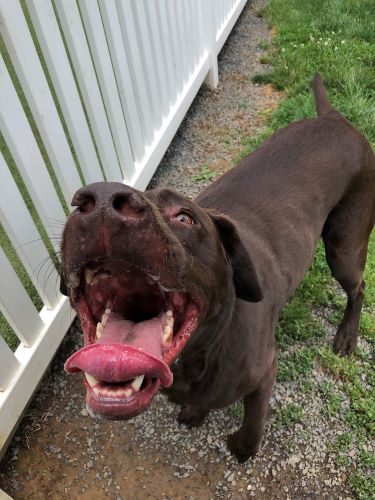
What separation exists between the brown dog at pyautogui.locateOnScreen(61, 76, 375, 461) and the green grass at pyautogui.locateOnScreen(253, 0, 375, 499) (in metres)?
0.18

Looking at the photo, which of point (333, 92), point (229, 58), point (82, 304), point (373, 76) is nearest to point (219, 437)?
point (82, 304)

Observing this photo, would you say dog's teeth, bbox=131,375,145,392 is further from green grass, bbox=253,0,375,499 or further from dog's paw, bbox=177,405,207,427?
green grass, bbox=253,0,375,499

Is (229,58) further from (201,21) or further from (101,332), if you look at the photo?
(101,332)

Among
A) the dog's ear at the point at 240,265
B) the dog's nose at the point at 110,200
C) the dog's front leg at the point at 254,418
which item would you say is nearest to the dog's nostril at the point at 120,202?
the dog's nose at the point at 110,200

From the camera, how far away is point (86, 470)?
2723 millimetres

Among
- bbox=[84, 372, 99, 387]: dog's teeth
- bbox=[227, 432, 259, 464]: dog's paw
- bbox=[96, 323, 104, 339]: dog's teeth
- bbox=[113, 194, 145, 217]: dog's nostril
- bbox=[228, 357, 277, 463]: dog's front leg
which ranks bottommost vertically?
bbox=[227, 432, 259, 464]: dog's paw

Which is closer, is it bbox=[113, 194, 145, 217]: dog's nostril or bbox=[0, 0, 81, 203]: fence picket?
bbox=[113, 194, 145, 217]: dog's nostril

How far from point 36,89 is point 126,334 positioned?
151cm

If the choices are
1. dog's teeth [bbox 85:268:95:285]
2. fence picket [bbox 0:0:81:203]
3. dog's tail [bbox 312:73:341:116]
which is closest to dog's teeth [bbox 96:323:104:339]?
dog's teeth [bbox 85:268:95:285]

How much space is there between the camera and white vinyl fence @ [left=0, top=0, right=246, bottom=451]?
252 cm

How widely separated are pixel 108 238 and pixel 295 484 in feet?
6.22

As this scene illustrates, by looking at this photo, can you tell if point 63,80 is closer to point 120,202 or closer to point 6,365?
point 6,365

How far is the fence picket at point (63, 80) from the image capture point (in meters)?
2.58

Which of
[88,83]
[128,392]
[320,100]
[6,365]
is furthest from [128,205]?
[320,100]
